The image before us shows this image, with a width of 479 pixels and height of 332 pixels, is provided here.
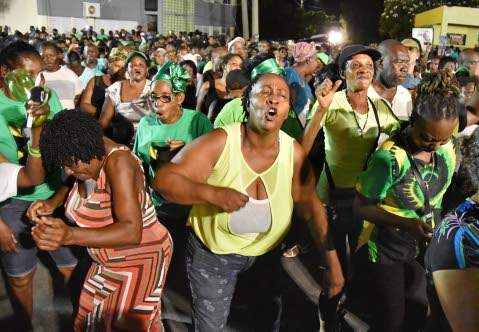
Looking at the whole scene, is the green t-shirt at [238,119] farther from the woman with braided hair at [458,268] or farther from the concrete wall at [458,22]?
the concrete wall at [458,22]

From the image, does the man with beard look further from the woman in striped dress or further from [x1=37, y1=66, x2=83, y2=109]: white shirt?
[x1=37, y1=66, x2=83, y2=109]: white shirt

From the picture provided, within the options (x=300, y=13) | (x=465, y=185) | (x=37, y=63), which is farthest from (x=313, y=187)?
(x=300, y=13)

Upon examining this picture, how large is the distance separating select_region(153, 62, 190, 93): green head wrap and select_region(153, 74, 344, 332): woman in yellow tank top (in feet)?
3.79

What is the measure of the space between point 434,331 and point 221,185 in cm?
117

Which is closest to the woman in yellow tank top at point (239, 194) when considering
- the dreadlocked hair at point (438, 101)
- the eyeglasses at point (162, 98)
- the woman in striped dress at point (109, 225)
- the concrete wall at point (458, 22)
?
the woman in striped dress at point (109, 225)

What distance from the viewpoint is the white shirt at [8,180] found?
2.77m

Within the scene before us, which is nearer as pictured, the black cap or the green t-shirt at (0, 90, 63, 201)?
the green t-shirt at (0, 90, 63, 201)

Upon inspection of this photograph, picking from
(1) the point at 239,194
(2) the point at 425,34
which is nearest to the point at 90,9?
(2) the point at 425,34

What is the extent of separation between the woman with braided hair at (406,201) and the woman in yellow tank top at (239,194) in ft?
0.81

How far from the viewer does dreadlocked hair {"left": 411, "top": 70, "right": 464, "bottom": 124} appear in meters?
2.42

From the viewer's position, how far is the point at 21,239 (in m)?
3.10

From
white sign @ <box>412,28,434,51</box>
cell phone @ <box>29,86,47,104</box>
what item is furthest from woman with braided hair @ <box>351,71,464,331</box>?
white sign @ <box>412,28,434,51</box>

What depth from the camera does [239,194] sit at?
90.8 inches

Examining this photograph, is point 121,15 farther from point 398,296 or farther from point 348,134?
point 398,296
